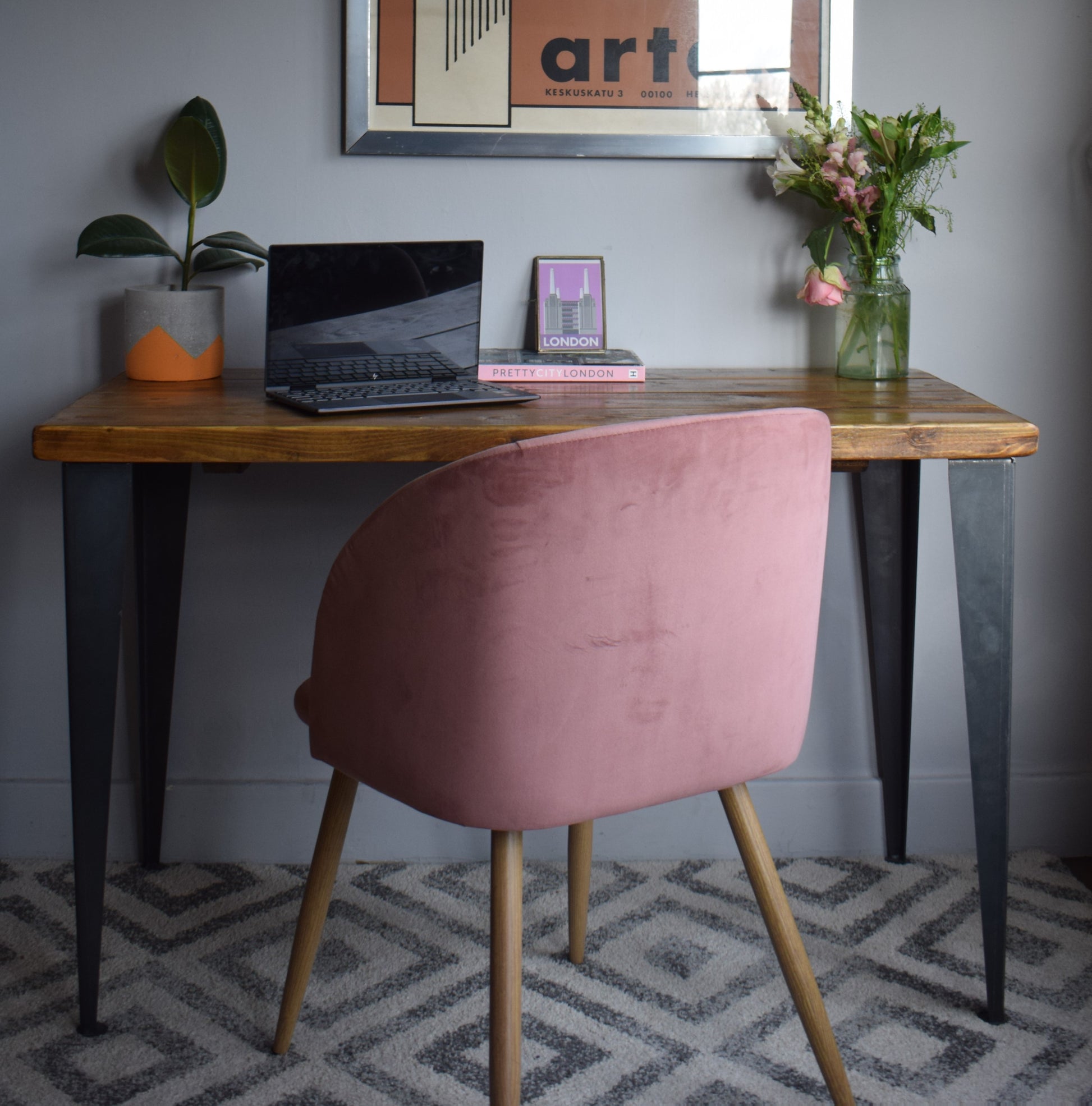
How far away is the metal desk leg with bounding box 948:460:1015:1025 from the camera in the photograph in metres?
1.41

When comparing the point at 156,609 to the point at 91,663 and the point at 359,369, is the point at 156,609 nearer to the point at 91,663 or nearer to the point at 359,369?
the point at 91,663

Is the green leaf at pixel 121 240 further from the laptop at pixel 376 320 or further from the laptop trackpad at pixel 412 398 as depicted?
the laptop trackpad at pixel 412 398

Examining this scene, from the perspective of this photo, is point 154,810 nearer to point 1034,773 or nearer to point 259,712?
point 259,712

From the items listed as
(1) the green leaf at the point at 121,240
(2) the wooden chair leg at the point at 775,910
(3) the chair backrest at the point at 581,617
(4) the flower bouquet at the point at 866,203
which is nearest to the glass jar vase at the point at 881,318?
(4) the flower bouquet at the point at 866,203

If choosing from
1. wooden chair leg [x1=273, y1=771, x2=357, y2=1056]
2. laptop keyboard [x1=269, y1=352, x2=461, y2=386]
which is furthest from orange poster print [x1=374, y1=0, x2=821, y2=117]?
wooden chair leg [x1=273, y1=771, x2=357, y2=1056]

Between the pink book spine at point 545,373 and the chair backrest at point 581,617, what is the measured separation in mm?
587

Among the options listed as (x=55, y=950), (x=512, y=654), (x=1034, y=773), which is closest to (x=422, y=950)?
(x=55, y=950)

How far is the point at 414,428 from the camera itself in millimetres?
1344

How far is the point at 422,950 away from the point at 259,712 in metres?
0.50

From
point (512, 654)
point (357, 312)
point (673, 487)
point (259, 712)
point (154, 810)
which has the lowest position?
point (154, 810)

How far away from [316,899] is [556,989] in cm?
40

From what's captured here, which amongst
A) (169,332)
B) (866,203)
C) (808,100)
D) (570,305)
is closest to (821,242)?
(866,203)

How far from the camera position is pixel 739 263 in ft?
6.09

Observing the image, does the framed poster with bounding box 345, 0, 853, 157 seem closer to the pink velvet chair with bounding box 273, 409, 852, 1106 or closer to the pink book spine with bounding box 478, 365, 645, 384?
the pink book spine with bounding box 478, 365, 645, 384
